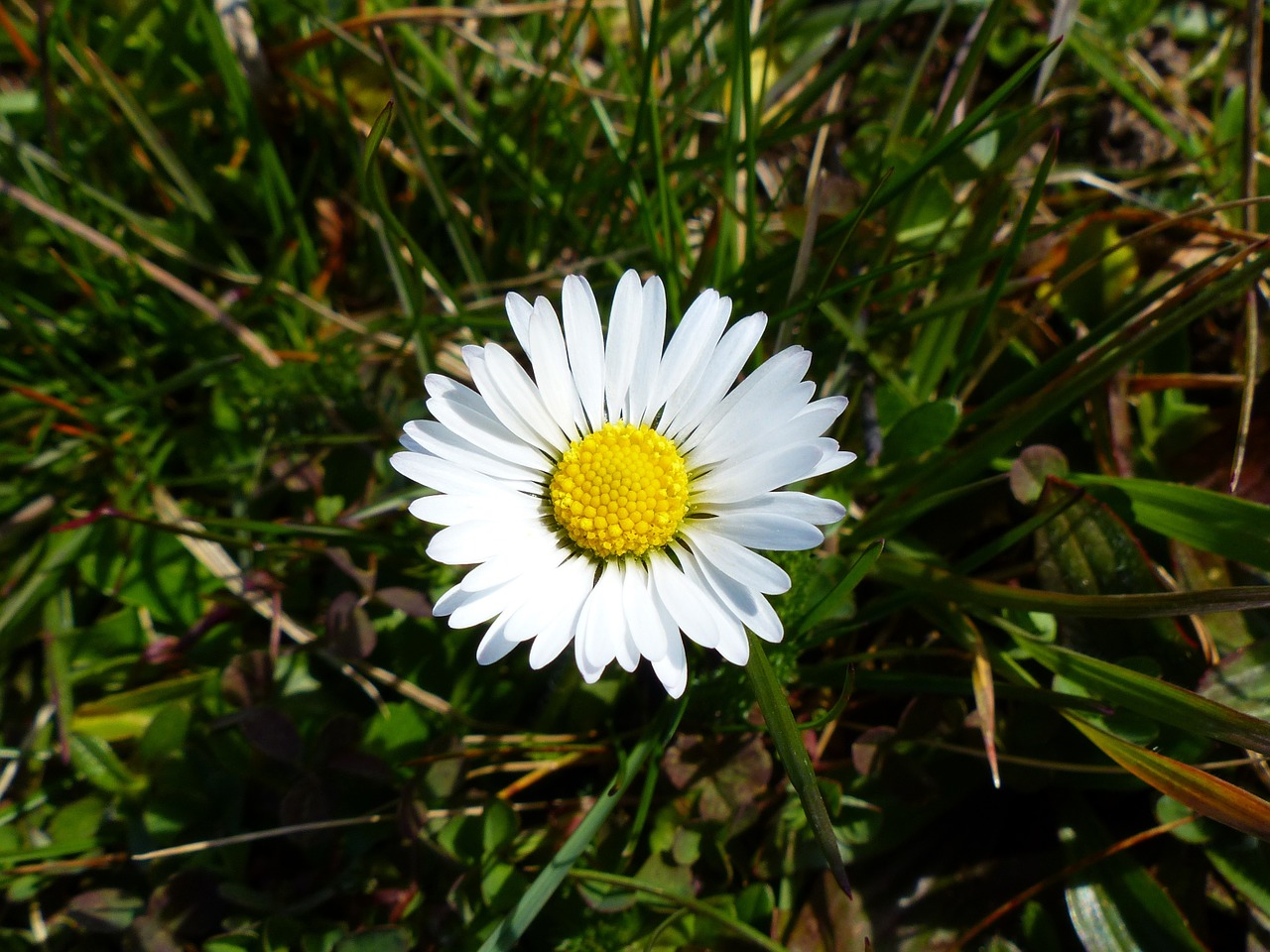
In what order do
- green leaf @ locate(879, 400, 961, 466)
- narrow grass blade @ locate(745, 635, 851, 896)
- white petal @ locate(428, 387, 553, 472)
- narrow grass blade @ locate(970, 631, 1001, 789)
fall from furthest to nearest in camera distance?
1. green leaf @ locate(879, 400, 961, 466)
2. narrow grass blade @ locate(970, 631, 1001, 789)
3. white petal @ locate(428, 387, 553, 472)
4. narrow grass blade @ locate(745, 635, 851, 896)

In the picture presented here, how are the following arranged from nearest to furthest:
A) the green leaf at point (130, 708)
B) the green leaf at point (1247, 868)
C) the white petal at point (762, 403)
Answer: the white petal at point (762, 403) < the green leaf at point (1247, 868) < the green leaf at point (130, 708)

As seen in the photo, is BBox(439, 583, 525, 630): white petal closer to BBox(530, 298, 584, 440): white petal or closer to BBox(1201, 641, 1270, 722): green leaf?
BBox(530, 298, 584, 440): white petal

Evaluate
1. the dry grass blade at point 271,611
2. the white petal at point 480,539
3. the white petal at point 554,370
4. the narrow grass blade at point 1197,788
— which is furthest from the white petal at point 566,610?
the narrow grass blade at point 1197,788

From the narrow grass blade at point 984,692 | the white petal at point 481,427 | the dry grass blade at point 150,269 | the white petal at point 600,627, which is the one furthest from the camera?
the dry grass blade at point 150,269

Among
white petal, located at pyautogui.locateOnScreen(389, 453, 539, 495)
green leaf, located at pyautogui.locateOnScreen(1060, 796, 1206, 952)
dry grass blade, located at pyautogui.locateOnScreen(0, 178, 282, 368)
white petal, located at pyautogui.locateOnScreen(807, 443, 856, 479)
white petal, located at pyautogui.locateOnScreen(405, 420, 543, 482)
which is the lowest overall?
green leaf, located at pyautogui.locateOnScreen(1060, 796, 1206, 952)

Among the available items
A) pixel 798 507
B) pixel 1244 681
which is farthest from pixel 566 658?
pixel 1244 681

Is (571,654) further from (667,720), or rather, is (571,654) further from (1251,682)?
(1251,682)

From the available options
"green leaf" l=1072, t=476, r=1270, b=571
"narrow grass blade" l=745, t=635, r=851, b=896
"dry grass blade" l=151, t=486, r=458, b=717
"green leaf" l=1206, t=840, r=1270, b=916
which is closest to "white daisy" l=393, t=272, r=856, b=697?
"narrow grass blade" l=745, t=635, r=851, b=896

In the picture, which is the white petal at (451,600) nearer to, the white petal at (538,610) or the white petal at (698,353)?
the white petal at (538,610)
